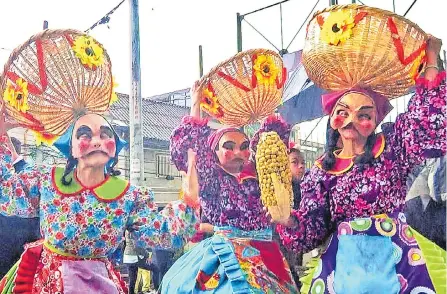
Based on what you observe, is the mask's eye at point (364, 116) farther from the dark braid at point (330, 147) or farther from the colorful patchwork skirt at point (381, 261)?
the colorful patchwork skirt at point (381, 261)

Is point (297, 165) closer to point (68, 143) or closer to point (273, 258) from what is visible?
point (273, 258)

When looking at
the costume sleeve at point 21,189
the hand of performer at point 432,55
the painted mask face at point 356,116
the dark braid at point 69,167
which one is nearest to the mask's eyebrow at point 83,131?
the dark braid at point 69,167

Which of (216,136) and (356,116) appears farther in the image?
(216,136)

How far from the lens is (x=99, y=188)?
3371mm

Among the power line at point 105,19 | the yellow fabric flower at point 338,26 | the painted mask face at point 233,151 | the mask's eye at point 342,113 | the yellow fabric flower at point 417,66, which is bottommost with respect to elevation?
the painted mask face at point 233,151

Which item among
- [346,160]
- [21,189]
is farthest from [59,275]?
[346,160]

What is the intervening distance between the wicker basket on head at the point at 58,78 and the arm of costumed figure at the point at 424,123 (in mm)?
1641

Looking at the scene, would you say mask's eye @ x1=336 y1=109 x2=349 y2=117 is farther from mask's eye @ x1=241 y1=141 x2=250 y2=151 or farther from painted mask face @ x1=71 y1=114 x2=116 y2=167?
painted mask face @ x1=71 y1=114 x2=116 y2=167

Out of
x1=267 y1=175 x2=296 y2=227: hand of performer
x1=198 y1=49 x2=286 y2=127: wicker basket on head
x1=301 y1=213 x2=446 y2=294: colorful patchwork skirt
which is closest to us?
x1=301 y1=213 x2=446 y2=294: colorful patchwork skirt

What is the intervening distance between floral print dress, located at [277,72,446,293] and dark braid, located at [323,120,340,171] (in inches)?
1.1

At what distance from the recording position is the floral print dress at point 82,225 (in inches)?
129

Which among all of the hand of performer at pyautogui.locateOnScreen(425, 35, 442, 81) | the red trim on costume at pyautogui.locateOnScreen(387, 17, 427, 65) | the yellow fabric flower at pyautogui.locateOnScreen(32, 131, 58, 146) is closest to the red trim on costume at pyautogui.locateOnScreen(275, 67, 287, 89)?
the red trim on costume at pyautogui.locateOnScreen(387, 17, 427, 65)

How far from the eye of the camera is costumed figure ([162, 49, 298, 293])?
292cm

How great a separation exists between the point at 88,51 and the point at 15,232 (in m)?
1.09
